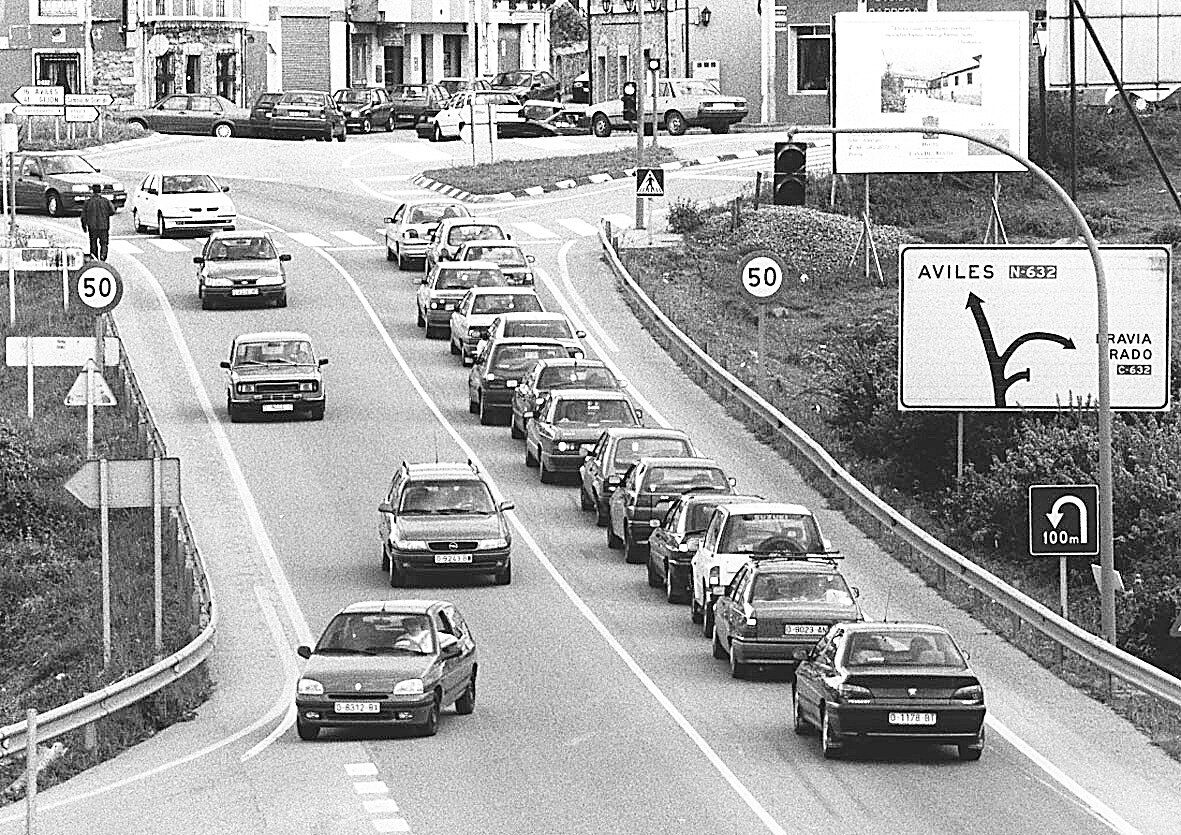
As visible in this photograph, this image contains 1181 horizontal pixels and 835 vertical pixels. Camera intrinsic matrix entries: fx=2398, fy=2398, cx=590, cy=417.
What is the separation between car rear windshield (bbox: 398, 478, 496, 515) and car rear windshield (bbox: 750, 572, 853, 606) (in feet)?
21.1

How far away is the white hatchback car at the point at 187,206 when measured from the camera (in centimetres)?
6006

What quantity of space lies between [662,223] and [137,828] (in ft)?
145

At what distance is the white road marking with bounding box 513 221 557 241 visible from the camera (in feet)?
202

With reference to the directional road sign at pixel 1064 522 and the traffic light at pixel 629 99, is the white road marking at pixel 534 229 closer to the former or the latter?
the traffic light at pixel 629 99

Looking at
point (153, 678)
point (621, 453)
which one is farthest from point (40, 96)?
point (153, 678)

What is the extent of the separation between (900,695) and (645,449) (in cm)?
1376

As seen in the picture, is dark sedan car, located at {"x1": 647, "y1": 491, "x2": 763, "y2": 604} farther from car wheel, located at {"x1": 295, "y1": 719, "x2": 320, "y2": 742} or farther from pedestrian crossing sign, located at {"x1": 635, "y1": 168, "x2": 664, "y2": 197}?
pedestrian crossing sign, located at {"x1": 635, "y1": 168, "x2": 664, "y2": 197}

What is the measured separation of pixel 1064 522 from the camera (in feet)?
90.3

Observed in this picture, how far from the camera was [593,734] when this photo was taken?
23.7 m

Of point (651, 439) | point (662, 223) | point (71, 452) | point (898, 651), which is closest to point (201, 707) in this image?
point (898, 651)

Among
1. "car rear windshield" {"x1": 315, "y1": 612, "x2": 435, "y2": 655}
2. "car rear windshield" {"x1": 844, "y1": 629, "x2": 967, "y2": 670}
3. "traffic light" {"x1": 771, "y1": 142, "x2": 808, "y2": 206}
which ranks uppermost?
"traffic light" {"x1": 771, "y1": 142, "x2": 808, "y2": 206}

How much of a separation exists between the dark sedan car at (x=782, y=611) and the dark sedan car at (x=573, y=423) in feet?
36.6

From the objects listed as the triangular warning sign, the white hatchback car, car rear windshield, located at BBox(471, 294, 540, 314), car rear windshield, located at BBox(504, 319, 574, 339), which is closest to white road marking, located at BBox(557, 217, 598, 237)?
the white hatchback car

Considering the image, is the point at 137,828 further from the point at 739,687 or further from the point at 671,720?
the point at 739,687
